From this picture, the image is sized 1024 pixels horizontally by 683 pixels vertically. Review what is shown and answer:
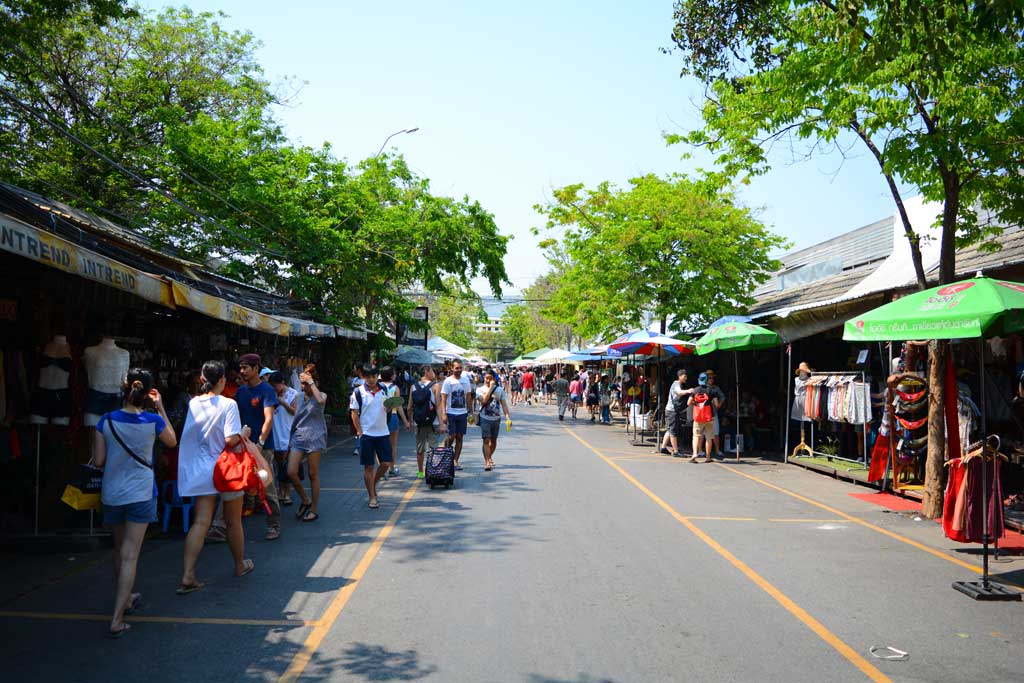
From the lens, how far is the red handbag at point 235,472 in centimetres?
601

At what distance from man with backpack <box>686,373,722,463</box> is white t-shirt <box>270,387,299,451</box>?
904cm

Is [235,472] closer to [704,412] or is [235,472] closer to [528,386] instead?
[704,412]

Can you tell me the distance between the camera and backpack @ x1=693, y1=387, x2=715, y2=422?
1558cm

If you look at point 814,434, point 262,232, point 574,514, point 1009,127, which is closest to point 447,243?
point 262,232

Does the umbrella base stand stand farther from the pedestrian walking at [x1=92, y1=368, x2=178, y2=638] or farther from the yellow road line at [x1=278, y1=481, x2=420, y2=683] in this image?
the pedestrian walking at [x1=92, y1=368, x2=178, y2=638]

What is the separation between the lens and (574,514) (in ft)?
31.2

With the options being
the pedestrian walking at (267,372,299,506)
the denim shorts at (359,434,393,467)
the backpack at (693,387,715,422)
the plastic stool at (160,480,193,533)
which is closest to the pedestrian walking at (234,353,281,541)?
the pedestrian walking at (267,372,299,506)

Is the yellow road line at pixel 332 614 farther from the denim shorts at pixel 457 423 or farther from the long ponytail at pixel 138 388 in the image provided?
the denim shorts at pixel 457 423

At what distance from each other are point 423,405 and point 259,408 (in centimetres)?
399

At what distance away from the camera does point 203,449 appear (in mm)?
6059

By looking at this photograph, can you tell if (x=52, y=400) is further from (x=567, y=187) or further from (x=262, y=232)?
(x=567, y=187)

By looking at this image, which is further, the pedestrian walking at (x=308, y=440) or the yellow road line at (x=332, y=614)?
the pedestrian walking at (x=308, y=440)

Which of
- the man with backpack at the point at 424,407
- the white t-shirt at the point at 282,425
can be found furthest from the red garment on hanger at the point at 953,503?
the man with backpack at the point at 424,407

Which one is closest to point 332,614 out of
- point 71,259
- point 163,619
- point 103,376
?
point 163,619
